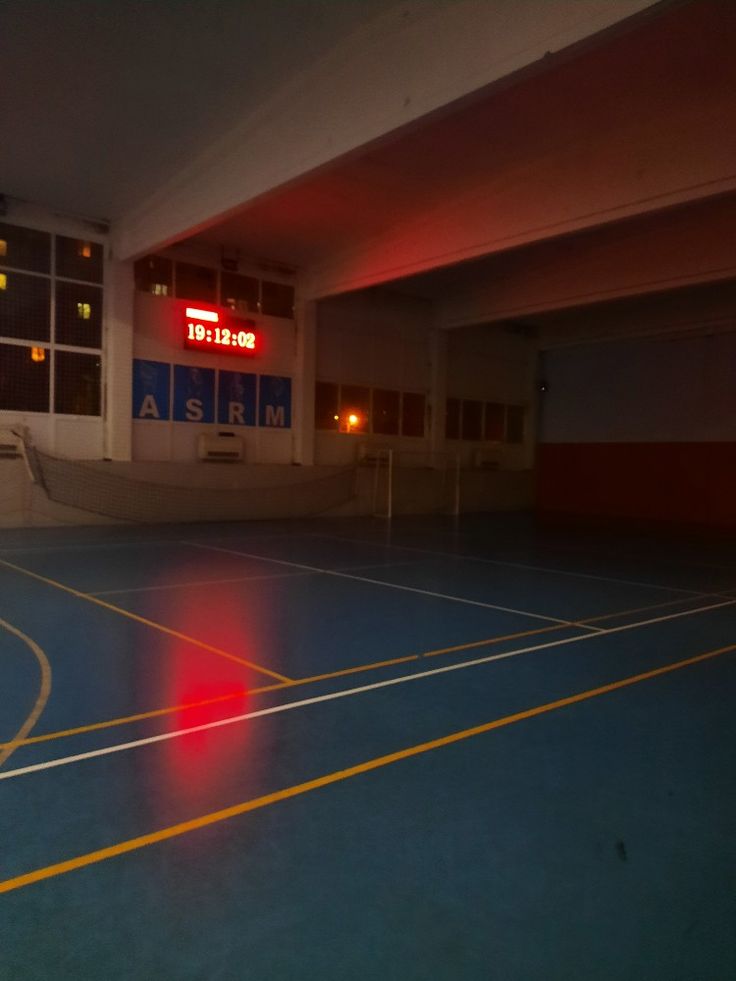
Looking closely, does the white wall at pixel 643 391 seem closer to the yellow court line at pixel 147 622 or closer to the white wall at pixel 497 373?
the white wall at pixel 497 373

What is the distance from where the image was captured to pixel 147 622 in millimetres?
6586

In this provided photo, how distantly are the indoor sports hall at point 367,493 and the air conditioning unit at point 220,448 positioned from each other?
130mm

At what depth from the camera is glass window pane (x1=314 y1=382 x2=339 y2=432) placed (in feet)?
62.6

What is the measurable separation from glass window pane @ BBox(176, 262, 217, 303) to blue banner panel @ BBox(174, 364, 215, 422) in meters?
1.65

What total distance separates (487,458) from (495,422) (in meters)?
1.34

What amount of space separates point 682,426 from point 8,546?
58.0 feet

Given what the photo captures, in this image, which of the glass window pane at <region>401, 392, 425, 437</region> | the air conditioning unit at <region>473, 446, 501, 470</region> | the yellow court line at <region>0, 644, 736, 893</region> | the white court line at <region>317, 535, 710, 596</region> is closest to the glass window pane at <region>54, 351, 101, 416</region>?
the white court line at <region>317, 535, 710, 596</region>

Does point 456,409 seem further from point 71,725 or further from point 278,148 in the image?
point 71,725

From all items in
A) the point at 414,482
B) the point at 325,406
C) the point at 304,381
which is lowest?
the point at 414,482

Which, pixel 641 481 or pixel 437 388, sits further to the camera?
pixel 641 481

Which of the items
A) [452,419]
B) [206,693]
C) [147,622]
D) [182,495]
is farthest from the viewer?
[452,419]

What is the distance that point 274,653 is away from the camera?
18.4 ft

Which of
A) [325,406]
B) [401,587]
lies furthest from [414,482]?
[401,587]

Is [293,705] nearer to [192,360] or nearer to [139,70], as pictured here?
[139,70]
